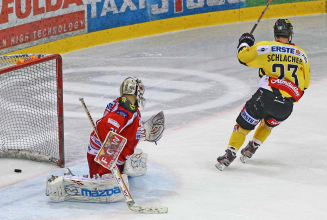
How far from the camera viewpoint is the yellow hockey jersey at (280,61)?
196 inches

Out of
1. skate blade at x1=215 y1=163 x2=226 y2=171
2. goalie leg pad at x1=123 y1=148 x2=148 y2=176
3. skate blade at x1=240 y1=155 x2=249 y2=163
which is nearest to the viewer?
goalie leg pad at x1=123 y1=148 x2=148 y2=176

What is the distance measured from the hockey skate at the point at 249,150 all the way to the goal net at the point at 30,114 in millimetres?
1621

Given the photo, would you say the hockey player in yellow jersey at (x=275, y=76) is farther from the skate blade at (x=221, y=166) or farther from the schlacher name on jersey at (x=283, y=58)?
the skate blade at (x=221, y=166)

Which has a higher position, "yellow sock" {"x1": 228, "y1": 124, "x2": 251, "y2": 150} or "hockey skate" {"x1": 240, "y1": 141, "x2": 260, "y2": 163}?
"yellow sock" {"x1": 228, "y1": 124, "x2": 251, "y2": 150}

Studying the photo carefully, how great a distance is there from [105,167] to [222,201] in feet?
3.08

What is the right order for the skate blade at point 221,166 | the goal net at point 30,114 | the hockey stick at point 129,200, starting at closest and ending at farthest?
the hockey stick at point 129,200 → the skate blade at point 221,166 → the goal net at point 30,114

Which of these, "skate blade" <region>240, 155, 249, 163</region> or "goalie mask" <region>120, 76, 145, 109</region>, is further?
"skate blade" <region>240, 155, 249, 163</region>

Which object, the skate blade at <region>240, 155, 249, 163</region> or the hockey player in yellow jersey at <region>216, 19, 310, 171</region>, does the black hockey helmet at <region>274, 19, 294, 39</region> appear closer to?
the hockey player in yellow jersey at <region>216, 19, 310, 171</region>

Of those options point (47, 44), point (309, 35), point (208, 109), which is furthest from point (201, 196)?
point (309, 35)

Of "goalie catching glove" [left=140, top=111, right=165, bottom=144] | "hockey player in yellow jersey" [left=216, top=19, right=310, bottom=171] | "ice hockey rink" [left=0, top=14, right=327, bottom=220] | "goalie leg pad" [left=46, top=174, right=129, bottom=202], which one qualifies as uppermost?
"hockey player in yellow jersey" [left=216, top=19, right=310, bottom=171]

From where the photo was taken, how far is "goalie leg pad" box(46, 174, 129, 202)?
450 cm

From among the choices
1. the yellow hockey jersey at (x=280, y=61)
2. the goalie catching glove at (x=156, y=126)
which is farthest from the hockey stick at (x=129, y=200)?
the yellow hockey jersey at (x=280, y=61)

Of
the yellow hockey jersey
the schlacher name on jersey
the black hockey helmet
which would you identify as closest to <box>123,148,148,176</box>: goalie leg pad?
the yellow hockey jersey

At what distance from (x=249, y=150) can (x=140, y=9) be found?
18.9ft
